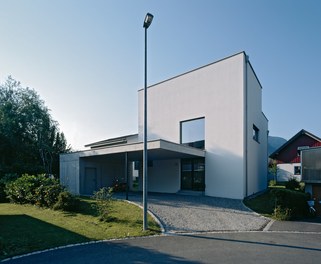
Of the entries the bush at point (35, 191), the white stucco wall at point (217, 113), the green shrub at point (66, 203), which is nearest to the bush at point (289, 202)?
the white stucco wall at point (217, 113)

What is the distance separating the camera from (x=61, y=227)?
29.7 feet

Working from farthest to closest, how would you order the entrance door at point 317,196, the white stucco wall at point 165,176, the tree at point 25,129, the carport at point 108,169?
the tree at point 25,129, the white stucco wall at point 165,176, the carport at point 108,169, the entrance door at point 317,196

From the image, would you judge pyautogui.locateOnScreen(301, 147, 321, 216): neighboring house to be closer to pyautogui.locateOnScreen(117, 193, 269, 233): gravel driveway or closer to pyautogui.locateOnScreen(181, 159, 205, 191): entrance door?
pyautogui.locateOnScreen(117, 193, 269, 233): gravel driveway

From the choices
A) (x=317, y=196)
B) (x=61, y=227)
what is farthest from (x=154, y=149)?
(x=317, y=196)

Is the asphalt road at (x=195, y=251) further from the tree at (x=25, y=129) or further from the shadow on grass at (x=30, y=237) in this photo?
the tree at (x=25, y=129)

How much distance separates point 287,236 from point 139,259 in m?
5.33

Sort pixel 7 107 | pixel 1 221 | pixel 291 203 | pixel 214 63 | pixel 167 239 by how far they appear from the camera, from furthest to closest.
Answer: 1. pixel 7 107
2. pixel 214 63
3. pixel 291 203
4. pixel 1 221
5. pixel 167 239

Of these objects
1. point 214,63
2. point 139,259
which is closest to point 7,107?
point 214,63

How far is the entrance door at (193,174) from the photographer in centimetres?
1788

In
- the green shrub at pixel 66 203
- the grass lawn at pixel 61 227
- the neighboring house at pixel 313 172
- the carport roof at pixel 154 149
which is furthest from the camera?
the carport roof at pixel 154 149

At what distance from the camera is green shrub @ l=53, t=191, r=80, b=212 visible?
475 inches

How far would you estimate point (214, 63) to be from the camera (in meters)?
17.9

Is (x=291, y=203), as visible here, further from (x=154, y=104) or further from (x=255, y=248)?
(x=154, y=104)

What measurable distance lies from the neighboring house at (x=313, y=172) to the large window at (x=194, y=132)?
6602 millimetres
